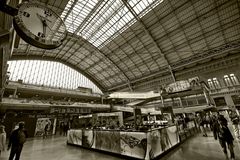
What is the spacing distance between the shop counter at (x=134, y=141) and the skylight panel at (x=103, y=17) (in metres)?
19.4

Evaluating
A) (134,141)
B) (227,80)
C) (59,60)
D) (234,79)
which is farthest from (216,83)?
(59,60)

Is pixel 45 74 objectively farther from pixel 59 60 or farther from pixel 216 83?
pixel 216 83

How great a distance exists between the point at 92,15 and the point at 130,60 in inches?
543

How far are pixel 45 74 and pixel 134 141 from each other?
31.2 meters

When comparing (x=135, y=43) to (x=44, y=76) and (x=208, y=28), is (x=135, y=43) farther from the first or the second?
(x=44, y=76)

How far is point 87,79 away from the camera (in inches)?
1575

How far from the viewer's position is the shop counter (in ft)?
19.3

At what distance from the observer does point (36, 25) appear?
3.64 metres

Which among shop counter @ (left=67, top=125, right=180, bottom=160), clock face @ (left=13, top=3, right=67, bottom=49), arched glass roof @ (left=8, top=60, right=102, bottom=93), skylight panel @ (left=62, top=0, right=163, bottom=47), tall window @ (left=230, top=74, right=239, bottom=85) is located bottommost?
shop counter @ (left=67, top=125, right=180, bottom=160)

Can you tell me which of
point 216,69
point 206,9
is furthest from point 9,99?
point 216,69

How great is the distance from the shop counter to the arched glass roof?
25.7m

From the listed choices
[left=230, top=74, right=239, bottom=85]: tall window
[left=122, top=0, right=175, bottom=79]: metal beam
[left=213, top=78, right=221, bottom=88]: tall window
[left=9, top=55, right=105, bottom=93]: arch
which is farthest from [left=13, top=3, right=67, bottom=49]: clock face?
[left=213, top=78, right=221, bottom=88]: tall window

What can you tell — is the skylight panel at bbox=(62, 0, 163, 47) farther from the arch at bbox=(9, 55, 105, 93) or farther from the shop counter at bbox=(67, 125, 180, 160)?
the shop counter at bbox=(67, 125, 180, 160)

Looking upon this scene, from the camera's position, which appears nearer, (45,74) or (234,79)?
(234,79)
